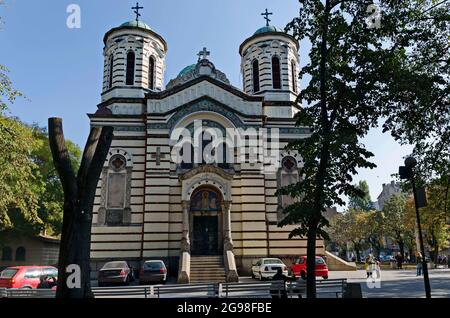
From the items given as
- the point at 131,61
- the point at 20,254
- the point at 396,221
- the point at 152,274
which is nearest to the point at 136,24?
the point at 131,61

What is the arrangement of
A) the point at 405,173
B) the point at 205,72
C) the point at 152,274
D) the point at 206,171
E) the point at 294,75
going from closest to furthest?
the point at 405,173 → the point at 152,274 → the point at 206,171 → the point at 205,72 → the point at 294,75

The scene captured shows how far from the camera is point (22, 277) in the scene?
1811 cm

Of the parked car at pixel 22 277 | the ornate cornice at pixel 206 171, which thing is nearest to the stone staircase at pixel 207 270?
the ornate cornice at pixel 206 171

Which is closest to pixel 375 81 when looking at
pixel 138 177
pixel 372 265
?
pixel 372 265

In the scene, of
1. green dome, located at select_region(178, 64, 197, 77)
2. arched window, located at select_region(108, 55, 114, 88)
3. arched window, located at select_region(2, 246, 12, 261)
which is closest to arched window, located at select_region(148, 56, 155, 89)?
arched window, located at select_region(108, 55, 114, 88)

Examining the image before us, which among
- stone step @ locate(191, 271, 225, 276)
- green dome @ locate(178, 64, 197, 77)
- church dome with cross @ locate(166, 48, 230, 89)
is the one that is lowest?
stone step @ locate(191, 271, 225, 276)

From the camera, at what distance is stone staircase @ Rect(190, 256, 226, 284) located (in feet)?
73.8

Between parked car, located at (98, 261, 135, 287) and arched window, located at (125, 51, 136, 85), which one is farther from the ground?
arched window, located at (125, 51, 136, 85)

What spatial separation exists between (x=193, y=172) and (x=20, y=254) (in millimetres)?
21413

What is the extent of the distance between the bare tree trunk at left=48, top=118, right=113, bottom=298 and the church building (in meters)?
13.6

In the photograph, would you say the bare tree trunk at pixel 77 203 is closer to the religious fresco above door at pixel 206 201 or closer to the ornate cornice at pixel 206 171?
the ornate cornice at pixel 206 171

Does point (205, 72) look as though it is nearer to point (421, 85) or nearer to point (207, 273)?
point (207, 273)

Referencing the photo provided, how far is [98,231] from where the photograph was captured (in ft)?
82.7

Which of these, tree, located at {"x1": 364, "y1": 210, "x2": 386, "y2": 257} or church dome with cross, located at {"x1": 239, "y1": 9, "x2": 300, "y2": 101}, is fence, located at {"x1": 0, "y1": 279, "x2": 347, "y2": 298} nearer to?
church dome with cross, located at {"x1": 239, "y1": 9, "x2": 300, "y2": 101}
